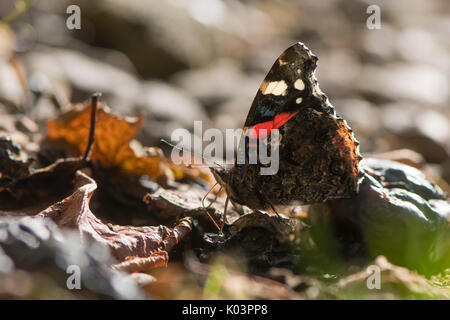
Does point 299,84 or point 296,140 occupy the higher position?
point 299,84

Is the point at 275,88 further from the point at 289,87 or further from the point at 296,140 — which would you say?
the point at 296,140

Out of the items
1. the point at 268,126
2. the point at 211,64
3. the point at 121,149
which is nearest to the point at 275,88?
the point at 268,126

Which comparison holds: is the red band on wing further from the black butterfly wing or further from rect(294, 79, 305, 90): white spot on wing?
rect(294, 79, 305, 90): white spot on wing

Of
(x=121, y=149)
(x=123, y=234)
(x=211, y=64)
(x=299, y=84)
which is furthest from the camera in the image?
(x=211, y=64)

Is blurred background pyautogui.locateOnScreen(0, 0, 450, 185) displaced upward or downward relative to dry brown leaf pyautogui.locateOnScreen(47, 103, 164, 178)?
upward

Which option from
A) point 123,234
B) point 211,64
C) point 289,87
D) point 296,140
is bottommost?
point 123,234

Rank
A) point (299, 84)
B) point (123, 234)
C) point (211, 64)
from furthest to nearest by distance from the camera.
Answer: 1. point (211, 64)
2. point (299, 84)
3. point (123, 234)

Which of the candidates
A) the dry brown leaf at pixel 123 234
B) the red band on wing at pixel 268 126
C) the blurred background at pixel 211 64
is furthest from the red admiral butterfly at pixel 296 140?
the blurred background at pixel 211 64

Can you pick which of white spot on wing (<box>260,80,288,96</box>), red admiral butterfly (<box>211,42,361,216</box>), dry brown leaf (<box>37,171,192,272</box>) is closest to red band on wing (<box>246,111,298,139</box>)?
red admiral butterfly (<box>211,42,361,216</box>)
